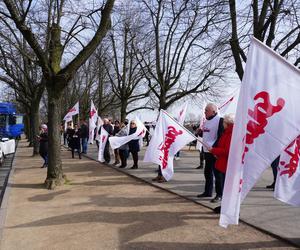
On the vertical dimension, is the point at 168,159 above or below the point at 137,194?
above

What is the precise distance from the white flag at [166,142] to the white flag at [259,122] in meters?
4.40

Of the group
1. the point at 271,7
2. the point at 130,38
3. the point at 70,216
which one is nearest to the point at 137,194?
the point at 70,216

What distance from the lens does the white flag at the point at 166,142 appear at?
32.4 feet

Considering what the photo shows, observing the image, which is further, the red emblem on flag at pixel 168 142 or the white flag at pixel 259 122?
the red emblem on flag at pixel 168 142

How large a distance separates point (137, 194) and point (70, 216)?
2344 millimetres

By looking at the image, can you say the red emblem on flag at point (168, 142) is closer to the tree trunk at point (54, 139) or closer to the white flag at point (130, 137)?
the tree trunk at point (54, 139)

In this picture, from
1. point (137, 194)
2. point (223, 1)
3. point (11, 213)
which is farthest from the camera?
point (223, 1)

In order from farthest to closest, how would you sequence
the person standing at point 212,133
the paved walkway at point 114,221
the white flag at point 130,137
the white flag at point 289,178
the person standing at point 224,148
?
Result: the white flag at point 130,137 < the person standing at point 212,133 < the person standing at point 224,148 < the white flag at point 289,178 < the paved walkway at point 114,221

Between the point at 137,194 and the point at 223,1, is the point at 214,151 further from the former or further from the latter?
the point at 223,1

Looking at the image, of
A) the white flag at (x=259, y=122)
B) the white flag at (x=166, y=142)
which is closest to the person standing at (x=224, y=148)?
the white flag at (x=259, y=122)

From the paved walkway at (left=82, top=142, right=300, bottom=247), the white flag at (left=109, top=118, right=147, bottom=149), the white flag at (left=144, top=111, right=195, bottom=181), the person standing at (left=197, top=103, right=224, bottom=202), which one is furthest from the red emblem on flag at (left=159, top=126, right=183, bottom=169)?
the white flag at (left=109, top=118, right=147, bottom=149)

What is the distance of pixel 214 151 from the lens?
729 cm

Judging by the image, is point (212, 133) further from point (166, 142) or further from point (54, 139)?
point (54, 139)

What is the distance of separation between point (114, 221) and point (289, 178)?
3.00 metres
